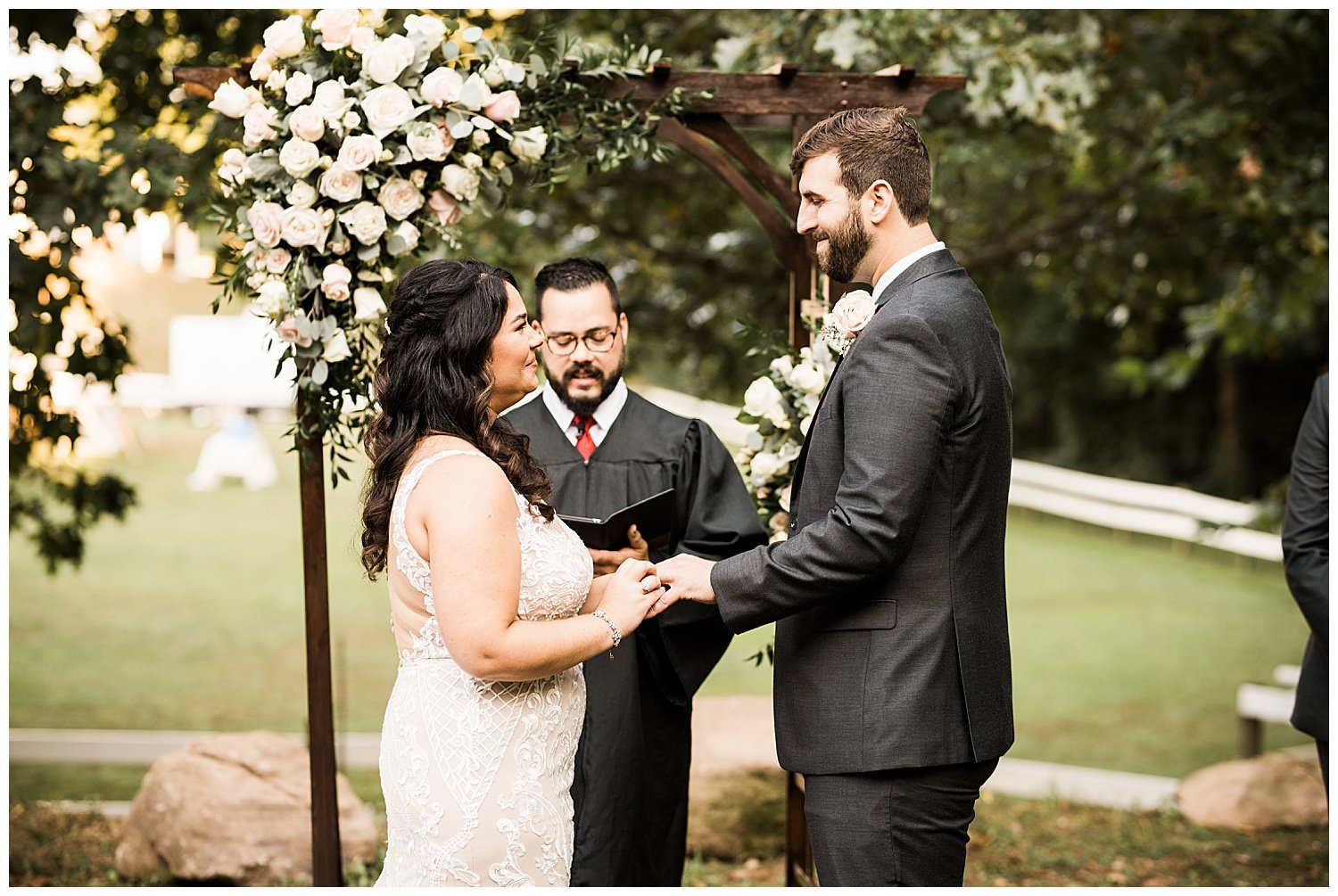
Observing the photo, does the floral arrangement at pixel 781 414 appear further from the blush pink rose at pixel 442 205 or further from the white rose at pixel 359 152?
the white rose at pixel 359 152

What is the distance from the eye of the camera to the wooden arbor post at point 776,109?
163 inches

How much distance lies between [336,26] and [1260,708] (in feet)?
19.5

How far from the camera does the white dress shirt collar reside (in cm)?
288

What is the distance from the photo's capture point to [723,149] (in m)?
4.20

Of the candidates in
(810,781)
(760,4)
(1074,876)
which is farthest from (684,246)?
(810,781)

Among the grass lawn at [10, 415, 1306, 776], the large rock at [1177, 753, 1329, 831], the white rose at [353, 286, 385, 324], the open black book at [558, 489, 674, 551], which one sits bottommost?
the grass lawn at [10, 415, 1306, 776]

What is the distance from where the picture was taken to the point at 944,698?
2.76m

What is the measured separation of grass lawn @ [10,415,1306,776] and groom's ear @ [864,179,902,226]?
469cm

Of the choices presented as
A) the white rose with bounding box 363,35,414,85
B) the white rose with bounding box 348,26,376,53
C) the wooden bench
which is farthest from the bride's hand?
the wooden bench

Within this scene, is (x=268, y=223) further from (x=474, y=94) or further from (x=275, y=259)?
(x=474, y=94)

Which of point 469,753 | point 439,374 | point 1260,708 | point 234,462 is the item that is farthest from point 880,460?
point 234,462

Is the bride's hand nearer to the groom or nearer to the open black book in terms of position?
the groom

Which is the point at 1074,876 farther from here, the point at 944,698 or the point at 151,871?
the point at 151,871

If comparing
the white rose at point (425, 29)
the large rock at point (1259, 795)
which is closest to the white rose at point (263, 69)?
the white rose at point (425, 29)
